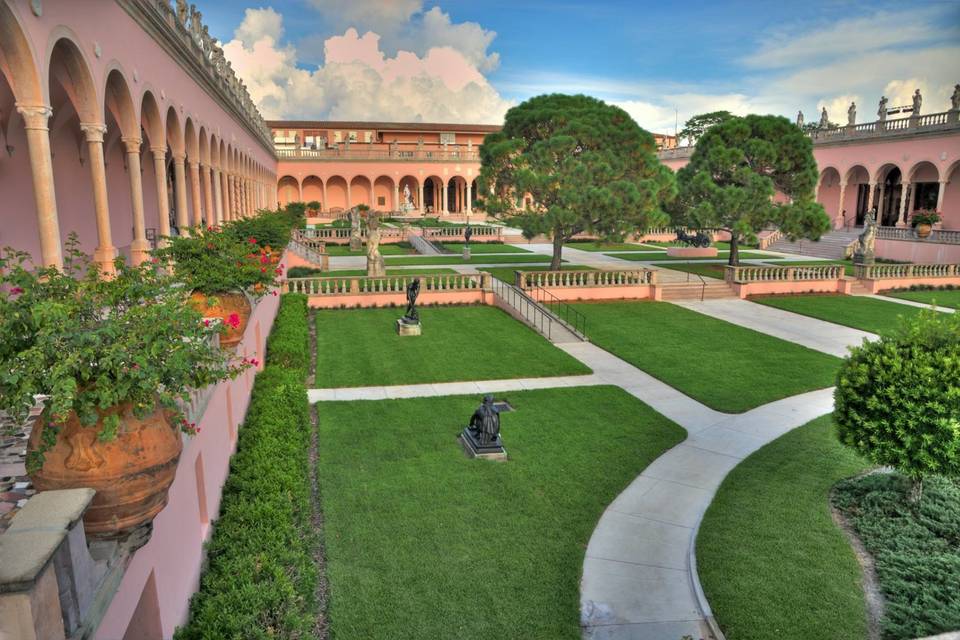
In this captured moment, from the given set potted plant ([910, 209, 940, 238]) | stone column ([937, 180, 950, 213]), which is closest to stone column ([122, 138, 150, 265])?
potted plant ([910, 209, 940, 238])

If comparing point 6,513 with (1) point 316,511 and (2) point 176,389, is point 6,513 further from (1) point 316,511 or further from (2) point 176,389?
(1) point 316,511

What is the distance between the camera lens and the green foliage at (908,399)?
8.11 meters

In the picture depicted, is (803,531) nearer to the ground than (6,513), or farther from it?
nearer to the ground

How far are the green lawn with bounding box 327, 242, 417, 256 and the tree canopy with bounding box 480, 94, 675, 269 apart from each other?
47.6 feet

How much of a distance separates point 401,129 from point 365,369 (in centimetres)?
6513

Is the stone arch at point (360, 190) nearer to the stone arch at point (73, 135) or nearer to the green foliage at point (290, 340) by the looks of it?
the stone arch at point (73, 135)

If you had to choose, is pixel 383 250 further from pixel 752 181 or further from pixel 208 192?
pixel 752 181

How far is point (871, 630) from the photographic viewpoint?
6.82 m

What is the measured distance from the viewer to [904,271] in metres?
31.0

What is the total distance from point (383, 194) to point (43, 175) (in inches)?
2486

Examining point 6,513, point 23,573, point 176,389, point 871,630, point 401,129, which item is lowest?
point 871,630

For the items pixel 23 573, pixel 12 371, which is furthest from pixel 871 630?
pixel 12 371

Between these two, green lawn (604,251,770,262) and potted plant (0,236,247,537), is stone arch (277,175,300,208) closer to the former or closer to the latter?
green lawn (604,251,770,262)

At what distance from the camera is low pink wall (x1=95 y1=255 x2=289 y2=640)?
430 centimetres
